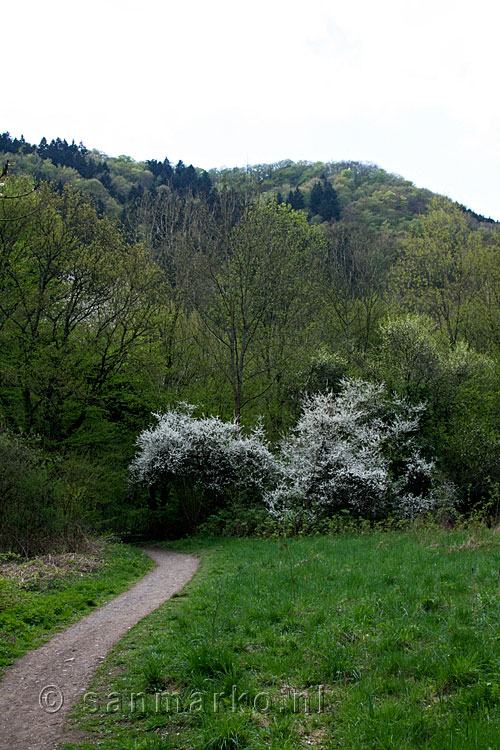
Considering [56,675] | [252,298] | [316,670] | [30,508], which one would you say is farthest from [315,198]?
[316,670]

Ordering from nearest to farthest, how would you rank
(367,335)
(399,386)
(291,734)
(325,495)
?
1. (291,734)
2. (325,495)
3. (399,386)
4. (367,335)

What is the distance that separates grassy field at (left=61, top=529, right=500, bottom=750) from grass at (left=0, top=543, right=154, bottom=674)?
1362 mm

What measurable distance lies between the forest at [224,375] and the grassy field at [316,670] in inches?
303

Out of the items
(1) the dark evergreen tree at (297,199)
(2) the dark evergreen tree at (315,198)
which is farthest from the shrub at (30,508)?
(1) the dark evergreen tree at (297,199)

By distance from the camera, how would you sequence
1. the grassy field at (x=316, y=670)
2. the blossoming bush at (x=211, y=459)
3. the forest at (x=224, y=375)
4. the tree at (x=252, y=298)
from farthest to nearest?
the tree at (x=252, y=298)
the blossoming bush at (x=211, y=459)
the forest at (x=224, y=375)
the grassy field at (x=316, y=670)

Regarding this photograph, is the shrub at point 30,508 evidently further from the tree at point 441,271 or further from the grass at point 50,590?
the tree at point 441,271

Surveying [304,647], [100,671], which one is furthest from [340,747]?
[100,671]

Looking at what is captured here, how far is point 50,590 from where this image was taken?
30.2 feet

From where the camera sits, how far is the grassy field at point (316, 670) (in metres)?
3.69

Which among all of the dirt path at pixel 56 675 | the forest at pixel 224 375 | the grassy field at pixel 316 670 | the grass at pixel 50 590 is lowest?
the grass at pixel 50 590

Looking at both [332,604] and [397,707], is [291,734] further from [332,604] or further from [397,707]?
[332,604]

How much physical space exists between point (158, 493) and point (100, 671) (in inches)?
825

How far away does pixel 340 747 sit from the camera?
346 centimetres
